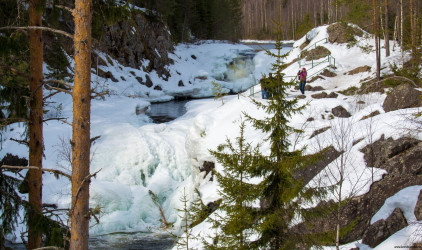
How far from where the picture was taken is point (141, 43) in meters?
39.1

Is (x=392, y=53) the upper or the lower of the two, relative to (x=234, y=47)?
lower

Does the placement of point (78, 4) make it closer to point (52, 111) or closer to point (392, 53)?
point (52, 111)

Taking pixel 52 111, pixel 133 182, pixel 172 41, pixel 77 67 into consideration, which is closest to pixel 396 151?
pixel 77 67

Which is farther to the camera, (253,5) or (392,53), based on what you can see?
(253,5)

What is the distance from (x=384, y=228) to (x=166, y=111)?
925 inches

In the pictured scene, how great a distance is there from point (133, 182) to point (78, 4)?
1252 centimetres

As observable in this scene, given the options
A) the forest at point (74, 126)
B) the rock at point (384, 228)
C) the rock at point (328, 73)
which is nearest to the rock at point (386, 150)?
the rock at point (384, 228)

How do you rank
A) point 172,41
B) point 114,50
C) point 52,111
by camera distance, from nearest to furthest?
point 52,111 < point 114,50 < point 172,41

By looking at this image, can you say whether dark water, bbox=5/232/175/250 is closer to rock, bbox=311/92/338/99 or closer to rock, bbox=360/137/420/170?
rock, bbox=360/137/420/170

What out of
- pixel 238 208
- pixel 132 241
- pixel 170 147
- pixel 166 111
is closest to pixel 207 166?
pixel 132 241

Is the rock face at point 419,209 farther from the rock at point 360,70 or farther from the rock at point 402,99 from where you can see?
the rock at point 360,70

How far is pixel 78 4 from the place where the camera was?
448 centimetres

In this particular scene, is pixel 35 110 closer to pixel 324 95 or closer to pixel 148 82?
pixel 324 95

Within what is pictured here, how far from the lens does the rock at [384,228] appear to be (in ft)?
24.9
